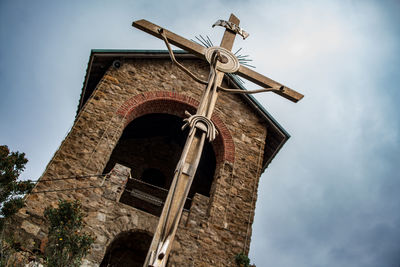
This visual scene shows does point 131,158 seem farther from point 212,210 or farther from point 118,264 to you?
point 212,210

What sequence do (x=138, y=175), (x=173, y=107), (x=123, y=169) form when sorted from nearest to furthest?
(x=123, y=169), (x=173, y=107), (x=138, y=175)

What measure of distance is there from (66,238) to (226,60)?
3.81m

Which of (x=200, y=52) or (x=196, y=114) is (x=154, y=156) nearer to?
(x=200, y=52)

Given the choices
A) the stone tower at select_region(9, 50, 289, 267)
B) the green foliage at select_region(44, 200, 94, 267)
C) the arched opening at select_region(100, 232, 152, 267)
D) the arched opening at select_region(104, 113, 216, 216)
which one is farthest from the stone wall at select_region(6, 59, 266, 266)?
the arched opening at select_region(104, 113, 216, 216)

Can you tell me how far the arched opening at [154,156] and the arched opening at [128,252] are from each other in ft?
9.46

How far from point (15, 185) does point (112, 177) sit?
1.86 meters

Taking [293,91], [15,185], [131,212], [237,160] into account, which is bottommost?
[15,185]

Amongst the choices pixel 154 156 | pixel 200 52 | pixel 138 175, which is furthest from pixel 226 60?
pixel 154 156

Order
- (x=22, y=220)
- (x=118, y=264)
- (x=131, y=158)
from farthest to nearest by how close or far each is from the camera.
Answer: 1. (x=131, y=158)
2. (x=118, y=264)
3. (x=22, y=220)

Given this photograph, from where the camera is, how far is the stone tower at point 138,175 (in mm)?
6211

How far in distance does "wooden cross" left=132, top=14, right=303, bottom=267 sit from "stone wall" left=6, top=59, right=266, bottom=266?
121 inches

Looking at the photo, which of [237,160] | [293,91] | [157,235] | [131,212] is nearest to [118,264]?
[131,212]

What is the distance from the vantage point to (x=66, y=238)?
504cm

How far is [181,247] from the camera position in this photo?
6355 mm
